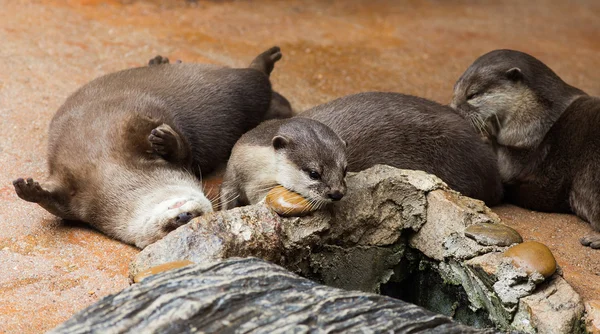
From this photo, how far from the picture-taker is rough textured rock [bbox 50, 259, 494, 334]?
237cm

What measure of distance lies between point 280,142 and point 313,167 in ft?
0.73

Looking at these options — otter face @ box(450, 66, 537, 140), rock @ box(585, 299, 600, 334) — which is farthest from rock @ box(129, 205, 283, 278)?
otter face @ box(450, 66, 537, 140)

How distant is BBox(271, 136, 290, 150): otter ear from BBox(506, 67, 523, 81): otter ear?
1651mm

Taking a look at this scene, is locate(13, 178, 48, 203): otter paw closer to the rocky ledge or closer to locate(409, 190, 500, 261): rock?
the rocky ledge

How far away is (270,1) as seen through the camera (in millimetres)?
7637

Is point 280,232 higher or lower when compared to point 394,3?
lower

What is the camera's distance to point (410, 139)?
412 cm

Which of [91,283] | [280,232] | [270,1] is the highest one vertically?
[270,1]

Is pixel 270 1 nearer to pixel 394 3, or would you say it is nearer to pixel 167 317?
pixel 394 3

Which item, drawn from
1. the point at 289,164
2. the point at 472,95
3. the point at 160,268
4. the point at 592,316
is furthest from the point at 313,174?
the point at 472,95

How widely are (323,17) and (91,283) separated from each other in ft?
15.2

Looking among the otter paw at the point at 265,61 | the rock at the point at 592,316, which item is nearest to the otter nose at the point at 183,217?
the otter paw at the point at 265,61

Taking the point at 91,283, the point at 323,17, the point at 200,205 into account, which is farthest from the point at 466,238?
the point at 323,17

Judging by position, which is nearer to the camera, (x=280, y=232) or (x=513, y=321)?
(x=513, y=321)
